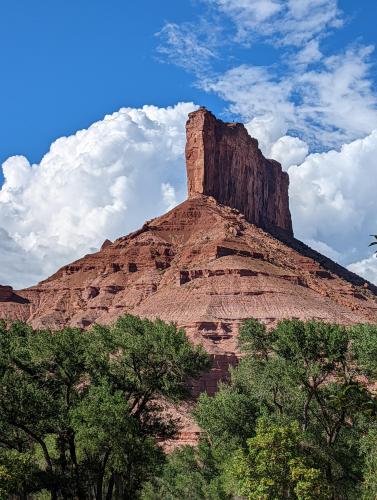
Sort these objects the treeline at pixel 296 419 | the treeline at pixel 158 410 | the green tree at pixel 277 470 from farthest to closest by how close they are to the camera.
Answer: the treeline at pixel 158 410, the treeline at pixel 296 419, the green tree at pixel 277 470

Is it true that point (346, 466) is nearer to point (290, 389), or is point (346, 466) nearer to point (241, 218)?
point (290, 389)

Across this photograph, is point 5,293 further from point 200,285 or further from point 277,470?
point 277,470

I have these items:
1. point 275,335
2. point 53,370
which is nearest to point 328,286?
point 275,335

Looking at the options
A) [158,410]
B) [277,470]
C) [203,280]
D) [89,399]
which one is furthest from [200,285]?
[277,470]

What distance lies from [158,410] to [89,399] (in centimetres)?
527

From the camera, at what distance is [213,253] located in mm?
148500

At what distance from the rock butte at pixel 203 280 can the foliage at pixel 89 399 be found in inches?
2525

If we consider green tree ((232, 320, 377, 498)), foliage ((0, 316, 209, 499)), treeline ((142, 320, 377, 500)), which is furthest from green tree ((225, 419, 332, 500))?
foliage ((0, 316, 209, 499))

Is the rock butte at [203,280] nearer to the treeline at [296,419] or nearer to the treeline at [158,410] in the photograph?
the treeline at [296,419]

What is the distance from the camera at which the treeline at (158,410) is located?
3262 cm

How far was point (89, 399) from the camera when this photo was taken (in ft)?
115

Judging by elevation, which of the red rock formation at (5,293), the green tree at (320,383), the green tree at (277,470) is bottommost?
the green tree at (277,470)

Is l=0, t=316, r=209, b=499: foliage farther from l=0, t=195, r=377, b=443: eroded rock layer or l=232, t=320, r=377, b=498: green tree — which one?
l=0, t=195, r=377, b=443: eroded rock layer

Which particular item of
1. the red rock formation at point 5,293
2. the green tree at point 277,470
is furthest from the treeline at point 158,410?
the red rock formation at point 5,293
